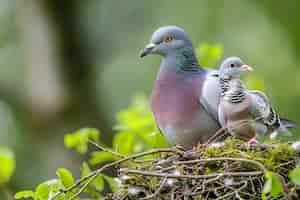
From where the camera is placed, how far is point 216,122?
15.8 feet

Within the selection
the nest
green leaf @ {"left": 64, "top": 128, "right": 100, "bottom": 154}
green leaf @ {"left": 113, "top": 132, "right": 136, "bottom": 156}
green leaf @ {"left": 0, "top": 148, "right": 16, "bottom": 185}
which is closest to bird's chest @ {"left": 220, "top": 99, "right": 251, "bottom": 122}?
the nest

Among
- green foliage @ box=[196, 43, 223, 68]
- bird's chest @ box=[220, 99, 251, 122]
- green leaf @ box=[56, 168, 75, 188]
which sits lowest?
green leaf @ box=[56, 168, 75, 188]

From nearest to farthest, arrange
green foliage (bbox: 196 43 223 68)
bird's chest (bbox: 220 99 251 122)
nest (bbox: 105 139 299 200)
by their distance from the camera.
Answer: nest (bbox: 105 139 299 200), bird's chest (bbox: 220 99 251 122), green foliage (bbox: 196 43 223 68)

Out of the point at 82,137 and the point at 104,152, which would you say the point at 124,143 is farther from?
the point at 82,137

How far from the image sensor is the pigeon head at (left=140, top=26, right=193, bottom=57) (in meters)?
4.96

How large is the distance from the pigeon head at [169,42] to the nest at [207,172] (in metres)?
0.90

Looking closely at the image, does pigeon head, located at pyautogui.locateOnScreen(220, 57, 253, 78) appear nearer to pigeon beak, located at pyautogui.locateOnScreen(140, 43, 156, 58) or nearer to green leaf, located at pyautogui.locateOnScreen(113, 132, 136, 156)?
pigeon beak, located at pyautogui.locateOnScreen(140, 43, 156, 58)

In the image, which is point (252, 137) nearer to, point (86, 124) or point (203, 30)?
point (86, 124)

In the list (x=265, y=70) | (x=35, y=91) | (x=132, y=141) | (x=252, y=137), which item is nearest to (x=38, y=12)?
(x=35, y=91)

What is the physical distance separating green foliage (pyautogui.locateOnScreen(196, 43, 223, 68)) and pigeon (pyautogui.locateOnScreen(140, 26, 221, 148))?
0.40 m

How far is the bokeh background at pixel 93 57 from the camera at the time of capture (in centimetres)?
870

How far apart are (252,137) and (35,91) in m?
4.67

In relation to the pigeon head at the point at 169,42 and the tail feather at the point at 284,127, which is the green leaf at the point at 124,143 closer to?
the pigeon head at the point at 169,42

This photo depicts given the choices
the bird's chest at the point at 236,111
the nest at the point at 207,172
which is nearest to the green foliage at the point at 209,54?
the bird's chest at the point at 236,111
